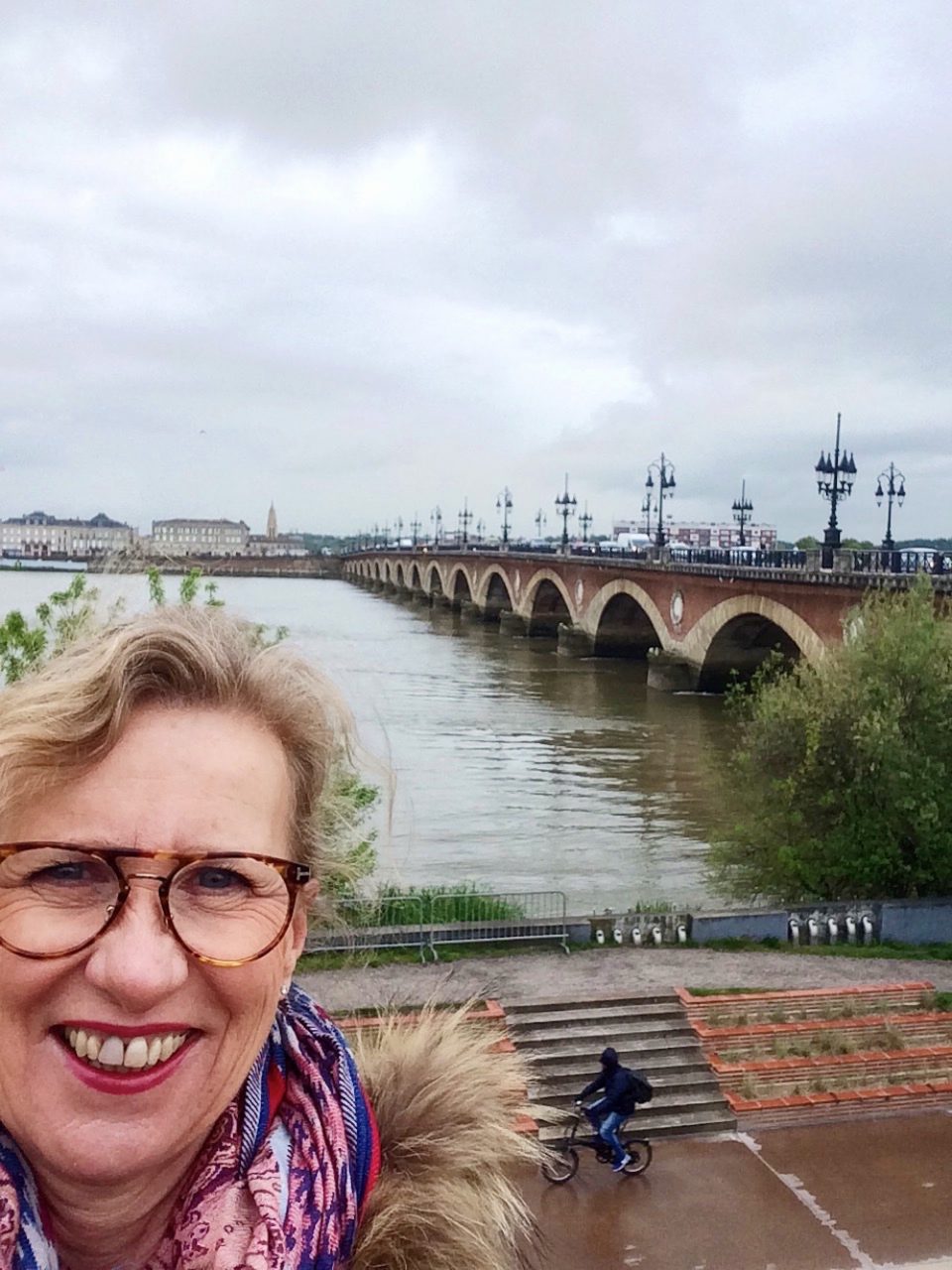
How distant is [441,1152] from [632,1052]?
360 inches

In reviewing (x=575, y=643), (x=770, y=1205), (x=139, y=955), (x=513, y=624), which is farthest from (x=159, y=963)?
(x=513, y=624)

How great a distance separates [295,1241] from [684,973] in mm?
11407

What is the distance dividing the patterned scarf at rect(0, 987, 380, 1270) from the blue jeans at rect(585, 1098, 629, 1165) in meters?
7.50

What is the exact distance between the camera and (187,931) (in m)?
1.37

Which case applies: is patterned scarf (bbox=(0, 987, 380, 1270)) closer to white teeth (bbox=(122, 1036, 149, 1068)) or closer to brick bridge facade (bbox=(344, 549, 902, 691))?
white teeth (bbox=(122, 1036, 149, 1068))

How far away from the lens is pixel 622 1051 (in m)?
10.2

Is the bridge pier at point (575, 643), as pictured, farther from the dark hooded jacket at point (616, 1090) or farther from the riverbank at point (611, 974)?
the dark hooded jacket at point (616, 1090)

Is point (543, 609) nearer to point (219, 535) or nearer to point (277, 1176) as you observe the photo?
point (277, 1176)

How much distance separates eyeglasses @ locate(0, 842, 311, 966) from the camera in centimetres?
132

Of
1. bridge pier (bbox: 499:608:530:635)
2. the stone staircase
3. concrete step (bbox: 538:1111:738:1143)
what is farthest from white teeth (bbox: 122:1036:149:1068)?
bridge pier (bbox: 499:608:530:635)

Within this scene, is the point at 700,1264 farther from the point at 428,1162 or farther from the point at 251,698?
the point at 251,698

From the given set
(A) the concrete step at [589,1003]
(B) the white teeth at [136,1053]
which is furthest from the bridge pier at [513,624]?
(B) the white teeth at [136,1053]

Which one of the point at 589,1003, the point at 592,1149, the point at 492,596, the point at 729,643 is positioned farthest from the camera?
the point at 492,596

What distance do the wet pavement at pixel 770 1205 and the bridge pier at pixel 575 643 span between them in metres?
46.4
